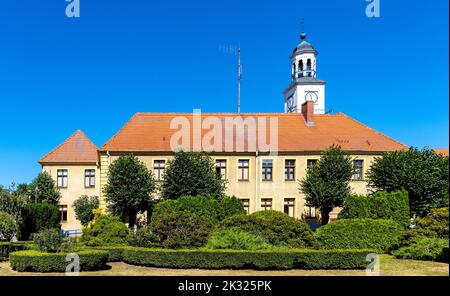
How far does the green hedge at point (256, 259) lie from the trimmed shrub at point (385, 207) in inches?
299

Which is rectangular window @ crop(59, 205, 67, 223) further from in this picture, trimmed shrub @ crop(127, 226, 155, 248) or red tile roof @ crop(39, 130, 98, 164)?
trimmed shrub @ crop(127, 226, 155, 248)

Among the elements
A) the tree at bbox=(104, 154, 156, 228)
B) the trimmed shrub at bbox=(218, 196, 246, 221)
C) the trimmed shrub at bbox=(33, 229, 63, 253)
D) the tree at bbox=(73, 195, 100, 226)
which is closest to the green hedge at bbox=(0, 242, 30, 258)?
the trimmed shrub at bbox=(33, 229, 63, 253)

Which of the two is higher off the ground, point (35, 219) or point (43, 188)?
point (43, 188)

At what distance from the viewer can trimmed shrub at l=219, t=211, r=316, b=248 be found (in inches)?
704

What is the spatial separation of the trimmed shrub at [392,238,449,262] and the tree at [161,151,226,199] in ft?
42.9

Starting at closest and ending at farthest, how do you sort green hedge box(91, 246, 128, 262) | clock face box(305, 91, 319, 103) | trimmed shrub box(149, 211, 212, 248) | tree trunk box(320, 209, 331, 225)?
trimmed shrub box(149, 211, 212, 248) < green hedge box(91, 246, 128, 262) < tree trunk box(320, 209, 331, 225) < clock face box(305, 91, 319, 103)

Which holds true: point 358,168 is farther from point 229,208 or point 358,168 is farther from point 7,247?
point 7,247

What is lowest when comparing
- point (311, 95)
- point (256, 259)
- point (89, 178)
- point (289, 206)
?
point (256, 259)

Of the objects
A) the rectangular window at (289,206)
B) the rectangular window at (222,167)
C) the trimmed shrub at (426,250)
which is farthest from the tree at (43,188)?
the trimmed shrub at (426,250)

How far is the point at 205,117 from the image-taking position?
35.1 m

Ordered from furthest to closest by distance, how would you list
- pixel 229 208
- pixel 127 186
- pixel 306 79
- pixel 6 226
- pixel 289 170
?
1. pixel 306 79
2. pixel 289 170
3. pixel 127 186
4. pixel 229 208
5. pixel 6 226

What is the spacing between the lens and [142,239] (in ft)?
59.3

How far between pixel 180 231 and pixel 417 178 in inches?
617

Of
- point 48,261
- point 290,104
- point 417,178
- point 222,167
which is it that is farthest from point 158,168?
point 290,104
